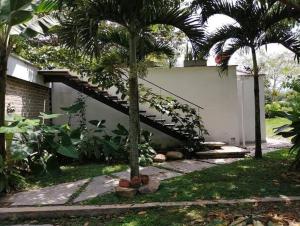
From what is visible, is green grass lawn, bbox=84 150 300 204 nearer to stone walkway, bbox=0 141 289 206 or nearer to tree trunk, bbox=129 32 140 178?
stone walkway, bbox=0 141 289 206

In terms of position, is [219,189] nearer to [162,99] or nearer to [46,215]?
[46,215]

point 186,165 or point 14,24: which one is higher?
point 14,24

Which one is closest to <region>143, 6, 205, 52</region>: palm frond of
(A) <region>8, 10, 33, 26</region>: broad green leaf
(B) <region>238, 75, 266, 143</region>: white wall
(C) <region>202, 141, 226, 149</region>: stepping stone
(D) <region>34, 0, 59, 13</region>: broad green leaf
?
(D) <region>34, 0, 59, 13</region>: broad green leaf

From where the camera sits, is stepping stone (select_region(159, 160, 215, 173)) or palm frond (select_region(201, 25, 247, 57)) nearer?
stepping stone (select_region(159, 160, 215, 173))

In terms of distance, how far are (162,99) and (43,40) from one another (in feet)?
31.5

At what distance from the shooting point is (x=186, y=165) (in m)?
9.71

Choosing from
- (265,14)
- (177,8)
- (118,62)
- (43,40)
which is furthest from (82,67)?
(43,40)

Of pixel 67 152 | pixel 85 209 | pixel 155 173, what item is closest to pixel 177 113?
pixel 155 173

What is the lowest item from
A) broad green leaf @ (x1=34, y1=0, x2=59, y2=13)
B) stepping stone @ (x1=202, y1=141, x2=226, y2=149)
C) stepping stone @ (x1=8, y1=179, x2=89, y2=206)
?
stepping stone @ (x1=8, y1=179, x2=89, y2=206)

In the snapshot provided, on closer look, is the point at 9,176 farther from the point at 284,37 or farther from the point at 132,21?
the point at 284,37

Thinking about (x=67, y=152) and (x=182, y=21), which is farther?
(x=67, y=152)

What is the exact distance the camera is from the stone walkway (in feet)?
21.1

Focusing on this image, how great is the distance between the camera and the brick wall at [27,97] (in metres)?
9.30

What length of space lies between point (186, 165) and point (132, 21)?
437 centimetres
